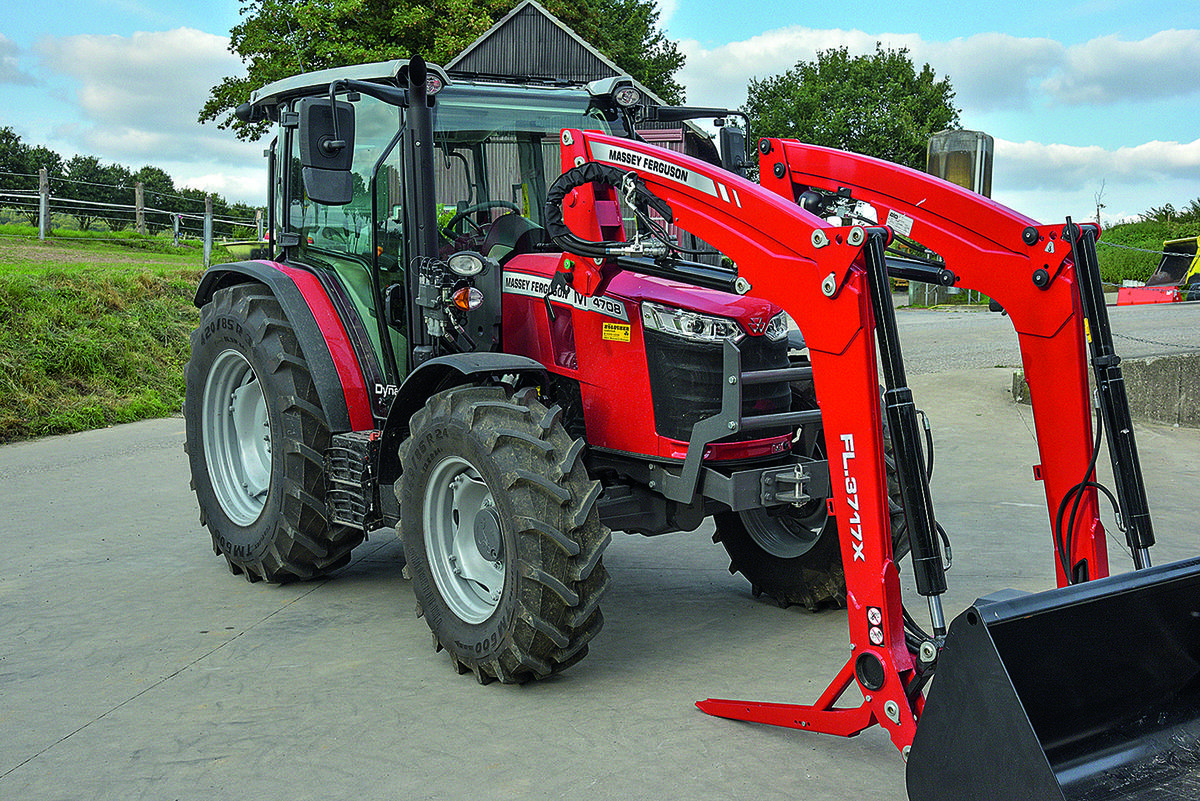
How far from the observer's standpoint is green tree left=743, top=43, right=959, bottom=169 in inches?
1908

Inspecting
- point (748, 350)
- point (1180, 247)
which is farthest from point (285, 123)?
A: point (1180, 247)

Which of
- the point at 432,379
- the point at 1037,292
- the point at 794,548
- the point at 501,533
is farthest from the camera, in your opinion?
the point at 794,548

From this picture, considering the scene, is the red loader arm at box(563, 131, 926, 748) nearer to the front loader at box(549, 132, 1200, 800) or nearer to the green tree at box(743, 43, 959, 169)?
the front loader at box(549, 132, 1200, 800)

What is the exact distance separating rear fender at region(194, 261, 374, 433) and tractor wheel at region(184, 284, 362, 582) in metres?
0.10

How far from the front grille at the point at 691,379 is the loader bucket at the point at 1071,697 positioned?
1.52 metres


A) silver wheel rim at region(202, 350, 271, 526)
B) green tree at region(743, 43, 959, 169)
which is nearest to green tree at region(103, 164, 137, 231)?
silver wheel rim at region(202, 350, 271, 526)

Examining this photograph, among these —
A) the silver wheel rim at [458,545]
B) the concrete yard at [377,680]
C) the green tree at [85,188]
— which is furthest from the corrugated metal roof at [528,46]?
the silver wheel rim at [458,545]

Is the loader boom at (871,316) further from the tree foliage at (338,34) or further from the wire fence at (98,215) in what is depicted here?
the tree foliage at (338,34)

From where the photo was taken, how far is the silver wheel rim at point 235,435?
5.83 m

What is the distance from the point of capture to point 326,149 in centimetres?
443

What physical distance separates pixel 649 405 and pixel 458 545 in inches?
38.4

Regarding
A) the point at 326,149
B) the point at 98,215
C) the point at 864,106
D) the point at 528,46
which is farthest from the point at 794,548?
the point at 864,106

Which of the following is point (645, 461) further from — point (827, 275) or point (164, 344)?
point (164, 344)

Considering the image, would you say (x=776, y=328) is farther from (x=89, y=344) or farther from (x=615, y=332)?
(x=89, y=344)
